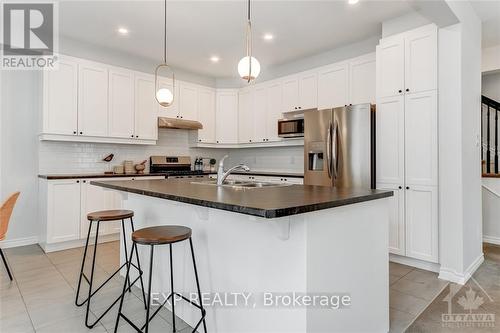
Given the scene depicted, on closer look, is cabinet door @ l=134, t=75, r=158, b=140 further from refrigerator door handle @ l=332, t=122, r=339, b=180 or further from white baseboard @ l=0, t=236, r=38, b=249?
refrigerator door handle @ l=332, t=122, r=339, b=180

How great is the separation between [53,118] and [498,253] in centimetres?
584

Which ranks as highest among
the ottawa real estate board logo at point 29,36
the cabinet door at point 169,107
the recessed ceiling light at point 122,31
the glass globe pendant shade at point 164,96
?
the recessed ceiling light at point 122,31

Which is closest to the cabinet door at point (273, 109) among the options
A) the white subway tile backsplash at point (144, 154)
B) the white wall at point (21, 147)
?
the white subway tile backsplash at point (144, 154)

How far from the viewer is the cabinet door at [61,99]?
3779mm

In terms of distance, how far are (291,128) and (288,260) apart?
3282mm

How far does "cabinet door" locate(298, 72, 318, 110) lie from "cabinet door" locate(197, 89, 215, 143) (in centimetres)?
181

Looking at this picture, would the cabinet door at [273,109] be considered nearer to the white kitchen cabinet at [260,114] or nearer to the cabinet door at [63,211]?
the white kitchen cabinet at [260,114]

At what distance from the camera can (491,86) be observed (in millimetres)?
4586

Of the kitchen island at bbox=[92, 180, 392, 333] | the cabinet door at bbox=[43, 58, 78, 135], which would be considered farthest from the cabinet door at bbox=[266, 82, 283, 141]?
the kitchen island at bbox=[92, 180, 392, 333]

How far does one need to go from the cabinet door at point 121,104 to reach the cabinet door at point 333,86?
2873 millimetres

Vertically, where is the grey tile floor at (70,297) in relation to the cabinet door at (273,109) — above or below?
below

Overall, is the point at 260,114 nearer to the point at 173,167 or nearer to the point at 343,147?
the point at 173,167

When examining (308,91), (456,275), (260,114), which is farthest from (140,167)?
(456,275)

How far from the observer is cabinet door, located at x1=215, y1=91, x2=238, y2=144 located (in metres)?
5.66
